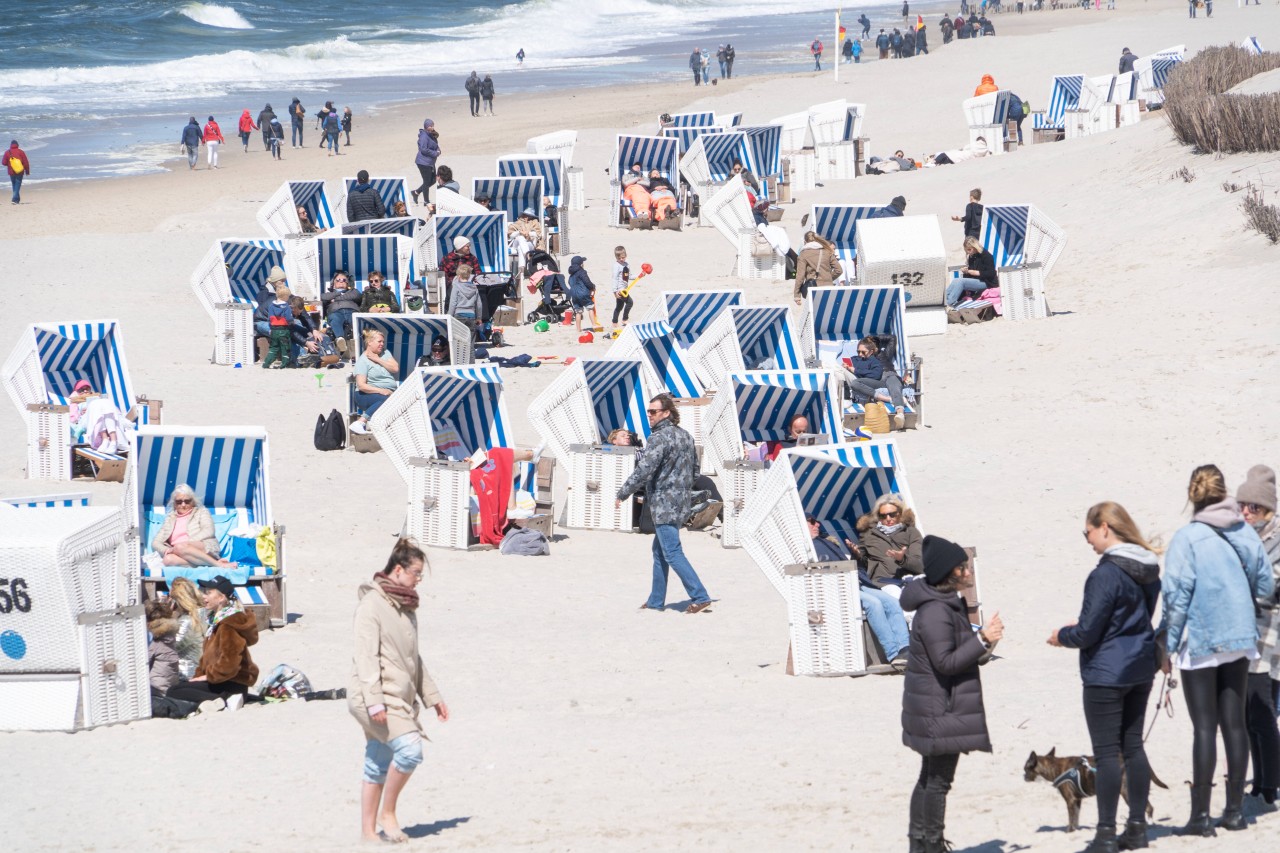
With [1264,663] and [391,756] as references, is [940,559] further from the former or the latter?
[391,756]

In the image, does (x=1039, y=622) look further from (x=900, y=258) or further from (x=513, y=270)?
(x=513, y=270)

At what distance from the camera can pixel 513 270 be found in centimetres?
1812

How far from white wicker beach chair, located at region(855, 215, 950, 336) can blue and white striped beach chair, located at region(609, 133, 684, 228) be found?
22.8 feet

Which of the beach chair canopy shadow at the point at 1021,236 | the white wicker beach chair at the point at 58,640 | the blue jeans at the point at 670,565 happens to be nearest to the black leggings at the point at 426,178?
the beach chair canopy shadow at the point at 1021,236

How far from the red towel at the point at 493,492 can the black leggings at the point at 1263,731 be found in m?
5.70

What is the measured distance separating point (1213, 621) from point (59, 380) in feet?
32.2

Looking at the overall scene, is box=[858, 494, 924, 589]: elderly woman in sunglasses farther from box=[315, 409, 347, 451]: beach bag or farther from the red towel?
box=[315, 409, 347, 451]: beach bag

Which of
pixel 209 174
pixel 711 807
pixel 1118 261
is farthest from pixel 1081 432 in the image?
pixel 209 174

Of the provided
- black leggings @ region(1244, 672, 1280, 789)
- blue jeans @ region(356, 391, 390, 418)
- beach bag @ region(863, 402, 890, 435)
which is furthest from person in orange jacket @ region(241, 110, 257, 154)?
black leggings @ region(1244, 672, 1280, 789)

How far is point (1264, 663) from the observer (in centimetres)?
555

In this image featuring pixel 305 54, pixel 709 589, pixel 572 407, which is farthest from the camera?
pixel 305 54

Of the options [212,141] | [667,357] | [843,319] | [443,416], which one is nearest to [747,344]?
[667,357]

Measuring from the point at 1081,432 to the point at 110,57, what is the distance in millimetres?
49616

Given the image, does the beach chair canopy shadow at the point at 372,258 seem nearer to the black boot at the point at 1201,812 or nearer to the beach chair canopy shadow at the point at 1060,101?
the black boot at the point at 1201,812
